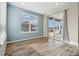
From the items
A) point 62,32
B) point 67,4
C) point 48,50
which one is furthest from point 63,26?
point 48,50

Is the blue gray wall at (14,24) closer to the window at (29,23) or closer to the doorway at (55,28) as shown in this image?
the window at (29,23)

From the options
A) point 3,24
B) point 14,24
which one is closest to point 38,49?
point 14,24

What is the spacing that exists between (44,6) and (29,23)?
54cm

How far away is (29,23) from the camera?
7.29 ft

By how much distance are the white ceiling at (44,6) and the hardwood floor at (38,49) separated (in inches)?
28.2

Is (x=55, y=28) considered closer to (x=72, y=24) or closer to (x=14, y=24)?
(x=72, y=24)

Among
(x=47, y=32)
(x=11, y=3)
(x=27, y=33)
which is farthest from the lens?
(x=47, y=32)

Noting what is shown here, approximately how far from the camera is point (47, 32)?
2439mm

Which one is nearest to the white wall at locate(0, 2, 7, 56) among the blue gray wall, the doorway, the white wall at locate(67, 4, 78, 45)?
the blue gray wall

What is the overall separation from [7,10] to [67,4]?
136cm

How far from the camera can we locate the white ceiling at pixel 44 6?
213cm

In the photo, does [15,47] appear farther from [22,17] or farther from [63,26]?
[63,26]

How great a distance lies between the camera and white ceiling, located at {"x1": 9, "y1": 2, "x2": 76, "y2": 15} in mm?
2135

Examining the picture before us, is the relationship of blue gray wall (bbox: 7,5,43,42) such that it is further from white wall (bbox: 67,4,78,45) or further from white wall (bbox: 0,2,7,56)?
white wall (bbox: 67,4,78,45)
